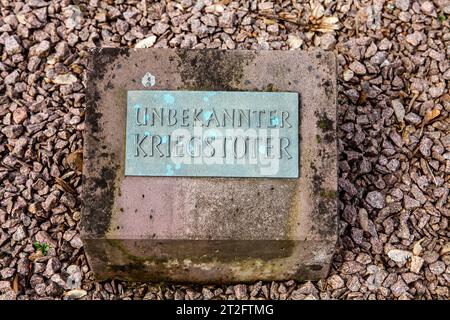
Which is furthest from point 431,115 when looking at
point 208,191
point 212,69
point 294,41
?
point 208,191

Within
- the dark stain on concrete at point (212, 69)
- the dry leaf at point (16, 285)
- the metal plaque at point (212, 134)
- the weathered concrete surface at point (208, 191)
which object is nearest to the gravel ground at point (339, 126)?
the dry leaf at point (16, 285)

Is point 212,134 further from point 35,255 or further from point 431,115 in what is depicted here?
point 431,115

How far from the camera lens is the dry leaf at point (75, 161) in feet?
11.0

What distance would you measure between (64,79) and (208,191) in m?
1.26

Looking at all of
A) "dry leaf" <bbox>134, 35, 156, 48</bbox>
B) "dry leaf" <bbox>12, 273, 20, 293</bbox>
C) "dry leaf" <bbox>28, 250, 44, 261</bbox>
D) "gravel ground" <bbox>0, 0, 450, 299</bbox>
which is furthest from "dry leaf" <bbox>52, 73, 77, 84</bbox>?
"dry leaf" <bbox>12, 273, 20, 293</bbox>

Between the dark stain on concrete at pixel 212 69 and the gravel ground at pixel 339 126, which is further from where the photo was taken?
the gravel ground at pixel 339 126

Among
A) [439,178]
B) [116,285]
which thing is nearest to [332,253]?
[439,178]

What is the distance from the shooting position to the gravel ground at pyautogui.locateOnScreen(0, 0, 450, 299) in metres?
3.15

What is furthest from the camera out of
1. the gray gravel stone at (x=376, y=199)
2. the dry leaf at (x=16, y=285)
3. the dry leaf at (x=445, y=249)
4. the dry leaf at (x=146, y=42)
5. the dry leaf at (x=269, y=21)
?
the dry leaf at (x=269, y=21)

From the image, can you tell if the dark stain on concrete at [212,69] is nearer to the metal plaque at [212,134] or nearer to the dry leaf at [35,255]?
the metal plaque at [212,134]

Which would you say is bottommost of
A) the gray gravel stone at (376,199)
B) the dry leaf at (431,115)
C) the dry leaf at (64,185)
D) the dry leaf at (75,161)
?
the gray gravel stone at (376,199)

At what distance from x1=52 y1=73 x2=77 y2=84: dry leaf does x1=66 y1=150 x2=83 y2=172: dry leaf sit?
468 millimetres

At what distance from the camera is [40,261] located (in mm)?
3158

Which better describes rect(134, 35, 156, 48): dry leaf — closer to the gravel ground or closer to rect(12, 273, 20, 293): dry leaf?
the gravel ground
